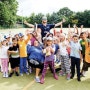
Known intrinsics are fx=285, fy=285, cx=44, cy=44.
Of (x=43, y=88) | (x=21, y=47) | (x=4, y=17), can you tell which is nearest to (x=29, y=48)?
(x=21, y=47)

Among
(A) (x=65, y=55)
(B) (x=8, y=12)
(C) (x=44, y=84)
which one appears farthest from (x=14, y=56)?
(B) (x=8, y=12)

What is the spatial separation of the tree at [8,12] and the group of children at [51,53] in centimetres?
5051

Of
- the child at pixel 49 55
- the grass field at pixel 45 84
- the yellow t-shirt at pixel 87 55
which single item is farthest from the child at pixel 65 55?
the yellow t-shirt at pixel 87 55

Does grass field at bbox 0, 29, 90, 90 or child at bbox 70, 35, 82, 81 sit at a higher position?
child at bbox 70, 35, 82, 81

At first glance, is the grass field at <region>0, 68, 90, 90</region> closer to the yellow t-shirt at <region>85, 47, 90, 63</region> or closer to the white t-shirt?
the yellow t-shirt at <region>85, 47, 90, 63</region>

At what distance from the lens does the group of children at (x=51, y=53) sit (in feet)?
31.3

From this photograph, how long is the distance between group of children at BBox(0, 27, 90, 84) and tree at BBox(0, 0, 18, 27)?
50510 mm

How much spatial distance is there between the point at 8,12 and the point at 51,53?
52.1m

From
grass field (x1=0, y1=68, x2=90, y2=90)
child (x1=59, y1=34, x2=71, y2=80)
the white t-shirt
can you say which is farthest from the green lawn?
the white t-shirt

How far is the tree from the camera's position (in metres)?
60.3

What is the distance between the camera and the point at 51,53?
957cm

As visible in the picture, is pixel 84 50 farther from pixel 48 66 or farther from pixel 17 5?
pixel 17 5

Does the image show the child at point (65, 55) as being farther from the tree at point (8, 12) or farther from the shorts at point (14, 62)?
the tree at point (8, 12)

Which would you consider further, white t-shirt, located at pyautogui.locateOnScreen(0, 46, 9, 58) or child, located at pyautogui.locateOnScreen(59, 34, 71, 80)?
white t-shirt, located at pyautogui.locateOnScreen(0, 46, 9, 58)
